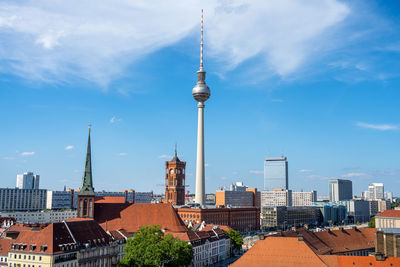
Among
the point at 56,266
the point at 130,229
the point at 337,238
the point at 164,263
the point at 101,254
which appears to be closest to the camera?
the point at 56,266

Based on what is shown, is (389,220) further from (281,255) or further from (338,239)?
(281,255)

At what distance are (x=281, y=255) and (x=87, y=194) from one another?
7263 centimetres

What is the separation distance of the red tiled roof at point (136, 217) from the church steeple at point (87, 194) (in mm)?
3390

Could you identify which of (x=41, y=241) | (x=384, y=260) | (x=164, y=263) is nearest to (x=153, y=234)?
(x=164, y=263)

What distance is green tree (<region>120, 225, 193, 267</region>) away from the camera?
86.7 m

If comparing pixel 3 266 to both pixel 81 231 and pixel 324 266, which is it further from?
pixel 324 266

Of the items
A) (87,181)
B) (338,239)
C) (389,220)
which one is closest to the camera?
(338,239)

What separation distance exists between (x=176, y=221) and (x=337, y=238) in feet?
154

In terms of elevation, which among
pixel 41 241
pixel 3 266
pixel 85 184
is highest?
A: pixel 85 184

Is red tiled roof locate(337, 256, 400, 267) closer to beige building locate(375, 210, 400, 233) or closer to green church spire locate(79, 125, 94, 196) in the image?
green church spire locate(79, 125, 94, 196)

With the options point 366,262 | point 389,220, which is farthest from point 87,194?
point 389,220

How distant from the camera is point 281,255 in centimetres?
7762

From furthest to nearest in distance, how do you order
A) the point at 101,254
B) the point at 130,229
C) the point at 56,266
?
the point at 130,229 < the point at 101,254 < the point at 56,266

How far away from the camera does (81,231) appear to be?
9538 centimetres
